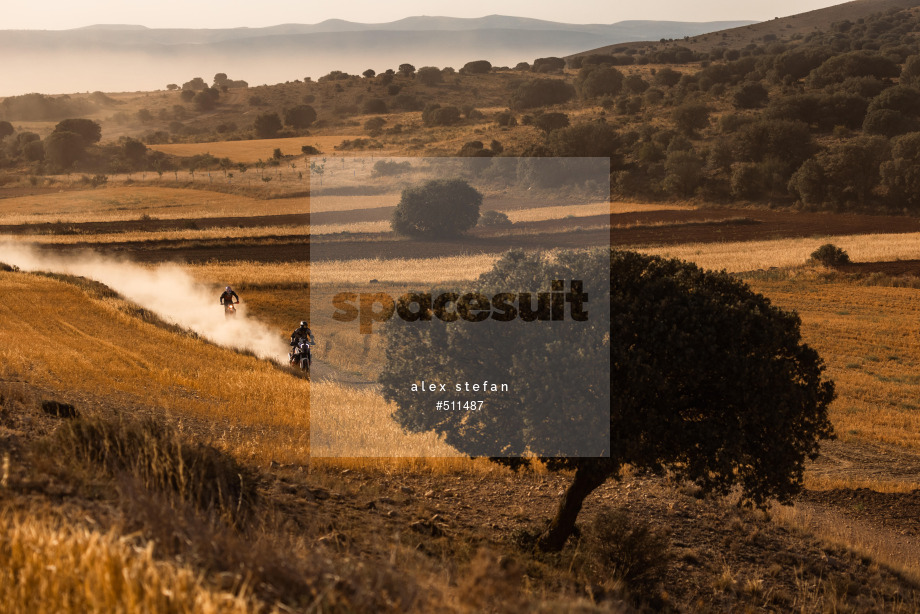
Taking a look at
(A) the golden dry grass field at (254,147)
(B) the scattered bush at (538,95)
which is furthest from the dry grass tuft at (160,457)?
(B) the scattered bush at (538,95)

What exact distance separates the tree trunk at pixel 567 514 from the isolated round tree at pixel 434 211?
215 ft

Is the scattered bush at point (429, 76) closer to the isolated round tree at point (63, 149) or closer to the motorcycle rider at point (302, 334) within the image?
the isolated round tree at point (63, 149)

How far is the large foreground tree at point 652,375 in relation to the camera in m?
11.9

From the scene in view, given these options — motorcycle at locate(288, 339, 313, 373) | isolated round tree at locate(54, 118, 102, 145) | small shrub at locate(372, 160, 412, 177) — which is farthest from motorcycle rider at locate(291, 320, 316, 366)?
isolated round tree at locate(54, 118, 102, 145)

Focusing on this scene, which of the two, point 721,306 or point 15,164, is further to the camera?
point 15,164

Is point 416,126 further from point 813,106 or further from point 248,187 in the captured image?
point 813,106

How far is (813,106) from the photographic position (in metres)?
116

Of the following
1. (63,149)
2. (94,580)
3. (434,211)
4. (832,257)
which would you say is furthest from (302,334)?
(63,149)

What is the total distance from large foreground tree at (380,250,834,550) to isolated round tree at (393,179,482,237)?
64.2 meters

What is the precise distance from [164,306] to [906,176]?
265 ft

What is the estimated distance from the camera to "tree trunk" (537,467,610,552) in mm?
12891

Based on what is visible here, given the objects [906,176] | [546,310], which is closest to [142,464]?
[546,310]

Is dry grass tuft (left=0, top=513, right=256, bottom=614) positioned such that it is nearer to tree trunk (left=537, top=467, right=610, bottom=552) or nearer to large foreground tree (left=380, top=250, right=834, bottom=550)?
large foreground tree (left=380, top=250, right=834, bottom=550)

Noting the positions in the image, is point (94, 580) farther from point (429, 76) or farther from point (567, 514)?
point (429, 76)
